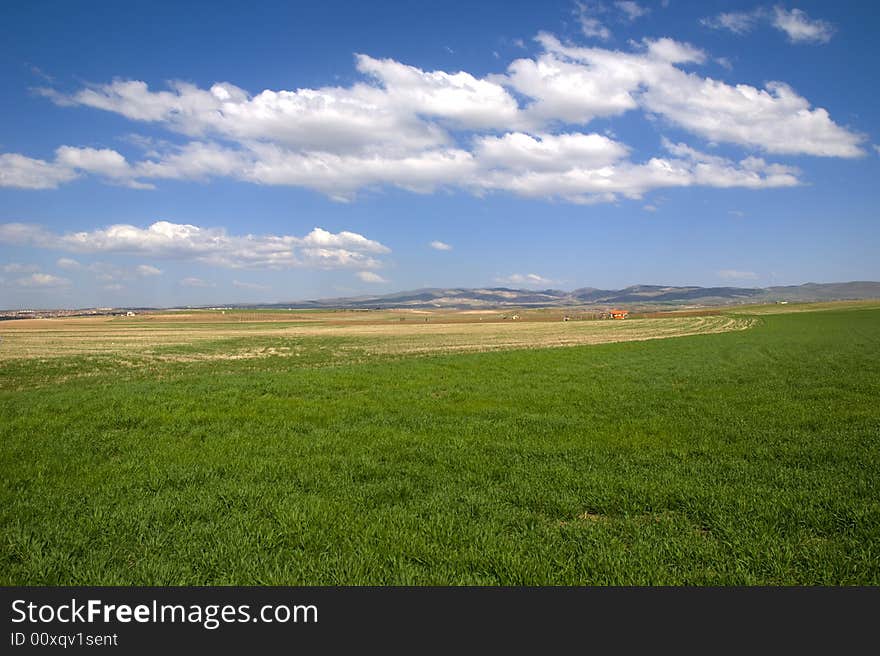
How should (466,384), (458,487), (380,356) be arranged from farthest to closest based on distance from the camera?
(380,356) < (466,384) < (458,487)

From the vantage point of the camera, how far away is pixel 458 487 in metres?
7.86

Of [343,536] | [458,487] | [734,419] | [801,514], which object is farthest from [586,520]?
[734,419]

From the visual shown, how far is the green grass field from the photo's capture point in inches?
211

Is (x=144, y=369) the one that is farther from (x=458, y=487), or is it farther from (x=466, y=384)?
(x=458, y=487)

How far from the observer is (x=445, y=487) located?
783cm

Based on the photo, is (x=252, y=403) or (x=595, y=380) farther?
(x=595, y=380)

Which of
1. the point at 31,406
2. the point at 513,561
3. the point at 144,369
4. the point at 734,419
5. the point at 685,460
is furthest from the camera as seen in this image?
the point at 144,369

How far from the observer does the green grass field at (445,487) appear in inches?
211

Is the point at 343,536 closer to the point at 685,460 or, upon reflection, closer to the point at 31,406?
the point at 685,460

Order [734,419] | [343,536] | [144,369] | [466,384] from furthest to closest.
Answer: [144,369] < [466,384] < [734,419] < [343,536]

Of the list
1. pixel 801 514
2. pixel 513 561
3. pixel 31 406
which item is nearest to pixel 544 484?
pixel 513 561

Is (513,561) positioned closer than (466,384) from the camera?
Yes

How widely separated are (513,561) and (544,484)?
2.70 meters

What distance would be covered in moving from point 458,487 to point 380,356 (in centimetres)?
3333
